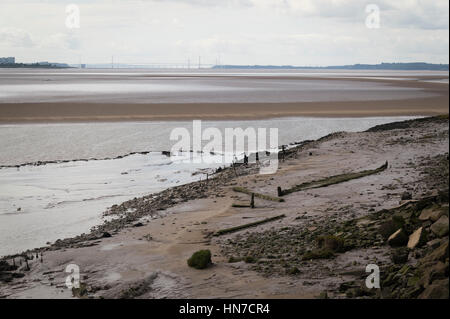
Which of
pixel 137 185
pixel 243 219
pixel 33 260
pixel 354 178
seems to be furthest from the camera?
pixel 137 185

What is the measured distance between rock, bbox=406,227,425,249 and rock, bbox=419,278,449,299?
2.12 meters

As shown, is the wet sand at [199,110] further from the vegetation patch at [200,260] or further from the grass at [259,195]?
the vegetation patch at [200,260]

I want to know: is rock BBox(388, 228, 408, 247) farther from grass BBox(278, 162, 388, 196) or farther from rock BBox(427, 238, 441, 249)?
grass BBox(278, 162, 388, 196)

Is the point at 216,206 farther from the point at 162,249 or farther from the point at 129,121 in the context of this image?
the point at 129,121

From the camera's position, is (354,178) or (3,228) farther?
(354,178)

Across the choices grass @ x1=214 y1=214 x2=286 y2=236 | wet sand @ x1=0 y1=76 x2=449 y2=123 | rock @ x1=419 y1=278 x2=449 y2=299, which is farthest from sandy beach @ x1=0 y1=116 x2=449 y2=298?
wet sand @ x1=0 y1=76 x2=449 y2=123

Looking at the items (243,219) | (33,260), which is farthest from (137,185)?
(33,260)

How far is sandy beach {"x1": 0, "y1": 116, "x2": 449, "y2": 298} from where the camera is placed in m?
9.13

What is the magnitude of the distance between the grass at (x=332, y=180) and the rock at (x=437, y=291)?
8.79 m

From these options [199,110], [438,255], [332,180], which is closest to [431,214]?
[438,255]

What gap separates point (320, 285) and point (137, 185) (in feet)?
38.7

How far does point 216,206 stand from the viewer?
15.7m

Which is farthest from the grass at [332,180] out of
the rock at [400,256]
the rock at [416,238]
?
the rock at [400,256]

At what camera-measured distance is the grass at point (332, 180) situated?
16359 millimetres
